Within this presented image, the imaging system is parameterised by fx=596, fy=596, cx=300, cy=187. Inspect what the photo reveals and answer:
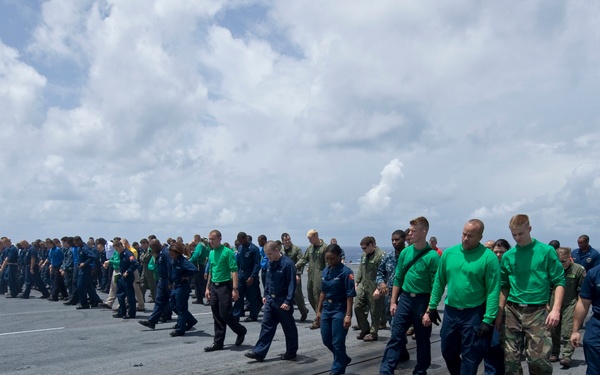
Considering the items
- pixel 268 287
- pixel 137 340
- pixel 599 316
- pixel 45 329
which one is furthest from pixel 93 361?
pixel 599 316

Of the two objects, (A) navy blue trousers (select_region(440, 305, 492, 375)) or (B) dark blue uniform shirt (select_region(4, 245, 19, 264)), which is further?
(B) dark blue uniform shirt (select_region(4, 245, 19, 264))

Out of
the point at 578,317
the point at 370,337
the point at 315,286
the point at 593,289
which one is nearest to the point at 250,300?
the point at 315,286

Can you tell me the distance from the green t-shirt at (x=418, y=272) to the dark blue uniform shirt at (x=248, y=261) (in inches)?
235

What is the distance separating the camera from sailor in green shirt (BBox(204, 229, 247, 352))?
1011cm

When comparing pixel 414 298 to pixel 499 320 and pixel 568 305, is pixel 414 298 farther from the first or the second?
pixel 568 305

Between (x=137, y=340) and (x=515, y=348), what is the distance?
742cm

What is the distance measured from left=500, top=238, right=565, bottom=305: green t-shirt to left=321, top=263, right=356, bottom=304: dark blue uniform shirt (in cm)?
234

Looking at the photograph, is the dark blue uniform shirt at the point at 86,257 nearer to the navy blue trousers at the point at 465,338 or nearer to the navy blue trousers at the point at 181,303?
the navy blue trousers at the point at 181,303

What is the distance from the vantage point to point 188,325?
12.2m

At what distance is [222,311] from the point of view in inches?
398

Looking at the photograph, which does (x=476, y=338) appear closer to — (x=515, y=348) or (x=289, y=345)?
(x=515, y=348)

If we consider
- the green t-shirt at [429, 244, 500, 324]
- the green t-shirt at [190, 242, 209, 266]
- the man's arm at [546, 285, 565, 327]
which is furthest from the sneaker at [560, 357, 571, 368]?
the green t-shirt at [190, 242, 209, 266]

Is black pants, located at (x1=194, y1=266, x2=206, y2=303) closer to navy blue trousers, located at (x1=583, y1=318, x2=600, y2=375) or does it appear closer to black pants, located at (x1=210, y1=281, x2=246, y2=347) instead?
black pants, located at (x1=210, y1=281, x2=246, y2=347)

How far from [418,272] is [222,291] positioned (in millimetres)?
4122
